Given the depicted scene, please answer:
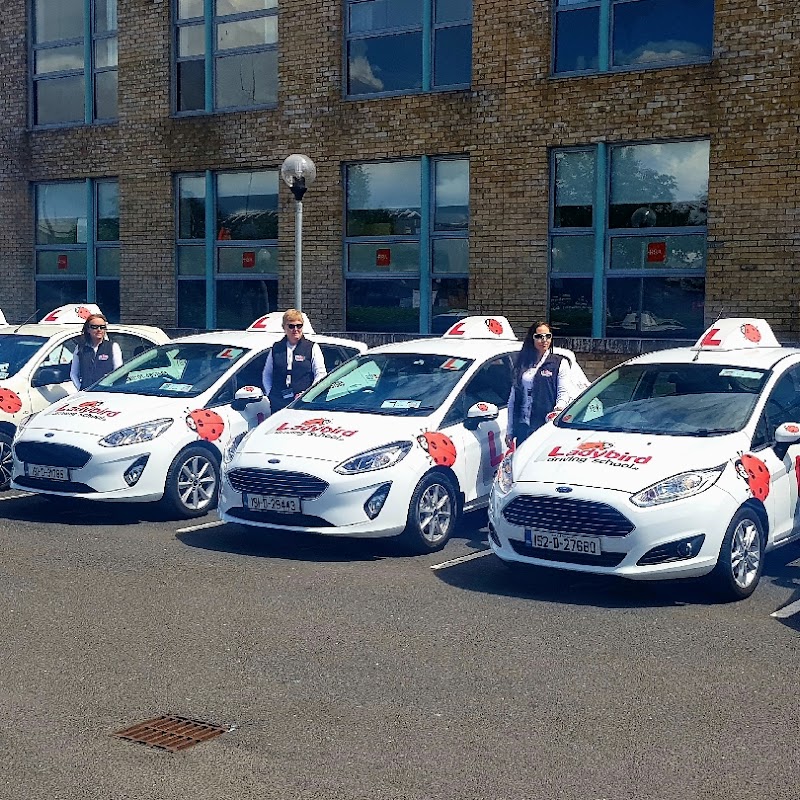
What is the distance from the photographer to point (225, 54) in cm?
2067

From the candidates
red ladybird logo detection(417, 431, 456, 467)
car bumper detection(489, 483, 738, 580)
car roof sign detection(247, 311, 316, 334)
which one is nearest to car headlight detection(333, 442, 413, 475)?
red ladybird logo detection(417, 431, 456, 467)

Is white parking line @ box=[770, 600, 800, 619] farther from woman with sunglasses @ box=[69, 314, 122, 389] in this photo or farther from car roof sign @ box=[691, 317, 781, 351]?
woman with sunglasses @ box=[69, 314, 122, 389]

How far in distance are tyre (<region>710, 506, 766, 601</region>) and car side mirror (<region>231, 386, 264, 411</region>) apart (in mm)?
4724

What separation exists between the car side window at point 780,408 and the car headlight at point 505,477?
1.66 metres

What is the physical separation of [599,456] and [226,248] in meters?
12.8

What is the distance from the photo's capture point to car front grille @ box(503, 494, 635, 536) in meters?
8.39

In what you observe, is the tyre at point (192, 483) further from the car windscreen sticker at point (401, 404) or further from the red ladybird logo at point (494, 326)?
the red ladybird logo at point (494, 326)

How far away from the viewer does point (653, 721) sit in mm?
6031

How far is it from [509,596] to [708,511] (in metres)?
1.39

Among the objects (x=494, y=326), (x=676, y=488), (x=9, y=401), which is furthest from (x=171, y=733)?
(x=9, y=401)

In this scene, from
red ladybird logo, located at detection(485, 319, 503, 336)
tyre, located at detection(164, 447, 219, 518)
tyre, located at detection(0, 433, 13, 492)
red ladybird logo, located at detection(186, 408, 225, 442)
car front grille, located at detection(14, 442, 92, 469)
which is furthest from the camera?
tyre, located at detection(0, 433, 13, 492)

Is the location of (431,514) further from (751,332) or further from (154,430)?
(751,332)

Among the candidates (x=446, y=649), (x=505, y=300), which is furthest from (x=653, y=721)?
(x=505, y=300)

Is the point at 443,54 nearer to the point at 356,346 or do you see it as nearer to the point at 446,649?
the point at 356,346
